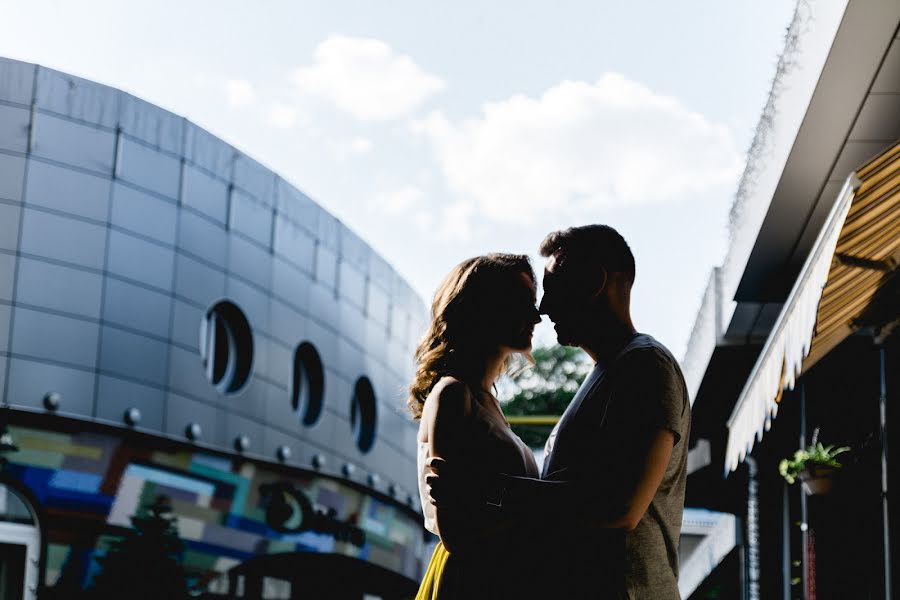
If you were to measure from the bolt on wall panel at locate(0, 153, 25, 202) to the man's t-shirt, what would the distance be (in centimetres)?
2298

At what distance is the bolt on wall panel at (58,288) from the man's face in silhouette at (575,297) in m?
22.2

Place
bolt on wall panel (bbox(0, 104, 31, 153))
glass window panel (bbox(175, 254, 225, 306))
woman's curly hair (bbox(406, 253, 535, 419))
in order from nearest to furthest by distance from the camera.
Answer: woman's curly hair (bbox(406, 253, 535, 419)) → bolt on wall panel (bbox(0, 104, 31, 153)) → glass window panel (bbox(175, 254, 225, 306))

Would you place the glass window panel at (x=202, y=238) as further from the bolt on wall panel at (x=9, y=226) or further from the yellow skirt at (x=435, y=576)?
the yellow skirt at (x=435, y=576)

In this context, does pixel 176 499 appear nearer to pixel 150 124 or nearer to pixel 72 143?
pixel 72 143

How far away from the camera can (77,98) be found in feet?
83.1

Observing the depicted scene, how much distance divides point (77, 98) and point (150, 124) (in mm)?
1651

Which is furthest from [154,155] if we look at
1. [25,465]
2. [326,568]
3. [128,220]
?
[326,568]

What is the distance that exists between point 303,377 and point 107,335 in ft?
26.0

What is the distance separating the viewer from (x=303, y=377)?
32.0 metres

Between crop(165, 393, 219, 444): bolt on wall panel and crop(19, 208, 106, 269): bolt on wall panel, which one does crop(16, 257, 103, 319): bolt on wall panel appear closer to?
crop(19, 208, 106, 269): bolt on wall panel

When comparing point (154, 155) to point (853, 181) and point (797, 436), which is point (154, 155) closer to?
point (797, 436)

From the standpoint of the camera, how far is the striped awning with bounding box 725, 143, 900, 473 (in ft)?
20.3

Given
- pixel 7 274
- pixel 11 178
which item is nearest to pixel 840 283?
pixel 7 274

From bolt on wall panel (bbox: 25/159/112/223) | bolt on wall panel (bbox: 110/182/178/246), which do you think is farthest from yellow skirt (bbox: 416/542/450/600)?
bolt on wall panel (bbox: 110/182/178/246)
